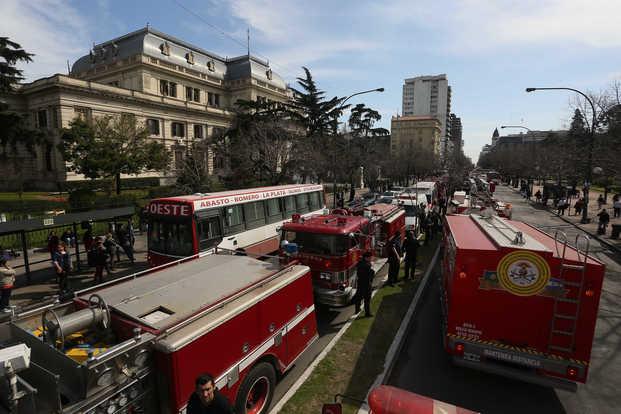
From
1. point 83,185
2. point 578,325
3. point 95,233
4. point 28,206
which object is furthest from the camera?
point 83,185

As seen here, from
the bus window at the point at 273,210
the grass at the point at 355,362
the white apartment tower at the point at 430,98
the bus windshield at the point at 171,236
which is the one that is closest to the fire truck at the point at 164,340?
the grass at the point at 355,362

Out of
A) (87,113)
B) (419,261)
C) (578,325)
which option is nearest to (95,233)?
(419,261)

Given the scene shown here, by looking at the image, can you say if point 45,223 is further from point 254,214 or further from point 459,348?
point 459,348

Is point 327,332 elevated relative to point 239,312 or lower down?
lower down

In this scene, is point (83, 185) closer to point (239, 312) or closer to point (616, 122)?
point (239, 312)

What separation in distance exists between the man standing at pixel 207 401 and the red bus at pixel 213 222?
7.07 meters

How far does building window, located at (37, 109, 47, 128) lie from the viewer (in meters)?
40.7

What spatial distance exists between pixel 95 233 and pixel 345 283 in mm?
17135

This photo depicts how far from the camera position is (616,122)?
28.6 meters

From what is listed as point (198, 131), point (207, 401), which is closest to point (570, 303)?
point (207, 401)

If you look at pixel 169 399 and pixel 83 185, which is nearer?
pixel 169 399

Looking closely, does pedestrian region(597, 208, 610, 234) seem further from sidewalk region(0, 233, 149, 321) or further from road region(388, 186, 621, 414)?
sidewalk region(0, 233, 149, 321)

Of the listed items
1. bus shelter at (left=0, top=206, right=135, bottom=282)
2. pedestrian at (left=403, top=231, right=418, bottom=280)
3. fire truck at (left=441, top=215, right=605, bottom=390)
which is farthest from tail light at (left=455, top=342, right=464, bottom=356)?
bus shelter at (left=0, top=206, right=135, bottom=282)

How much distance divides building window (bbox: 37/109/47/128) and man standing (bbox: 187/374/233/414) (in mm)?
50368
